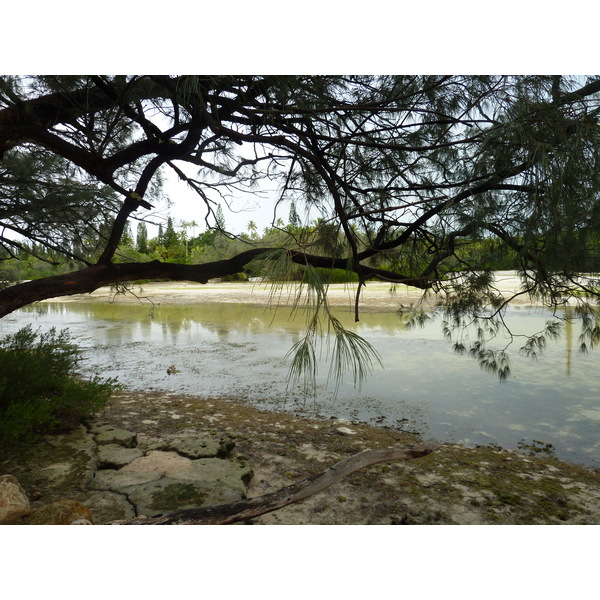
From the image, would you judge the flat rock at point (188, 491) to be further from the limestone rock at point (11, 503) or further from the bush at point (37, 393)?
the bush at point (37, 393)

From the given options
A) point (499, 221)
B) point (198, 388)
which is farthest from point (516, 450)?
point (198, 388)

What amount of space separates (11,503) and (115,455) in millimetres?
448

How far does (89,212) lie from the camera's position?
6.10ft

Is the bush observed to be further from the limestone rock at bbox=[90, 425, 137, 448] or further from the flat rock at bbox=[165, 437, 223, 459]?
the flat rock at bbox=[165, 437, 223, 459]

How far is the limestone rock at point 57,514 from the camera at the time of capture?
1017mm

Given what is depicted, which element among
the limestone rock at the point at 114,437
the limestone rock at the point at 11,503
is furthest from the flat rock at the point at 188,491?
the limestone rock at the point at 114,437

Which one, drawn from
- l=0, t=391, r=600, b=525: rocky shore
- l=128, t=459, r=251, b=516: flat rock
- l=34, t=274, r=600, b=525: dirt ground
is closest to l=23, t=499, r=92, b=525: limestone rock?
l=0, t=391, r=600, b=525: rocky shore

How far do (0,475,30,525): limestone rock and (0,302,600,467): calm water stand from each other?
0.87 metres

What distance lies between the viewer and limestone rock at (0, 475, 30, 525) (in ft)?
3.36

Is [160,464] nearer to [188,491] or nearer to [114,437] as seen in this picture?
[188,491]

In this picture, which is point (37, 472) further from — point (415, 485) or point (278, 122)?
point (278, 122)

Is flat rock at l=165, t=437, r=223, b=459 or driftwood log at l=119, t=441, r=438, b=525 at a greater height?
driftwood log at l=119, t=441, r=438, b=525

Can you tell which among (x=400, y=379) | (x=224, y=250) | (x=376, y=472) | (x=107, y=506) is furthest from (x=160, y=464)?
(x=400, y=379)
